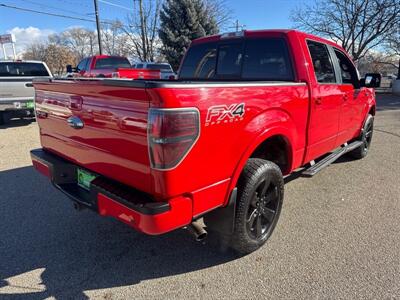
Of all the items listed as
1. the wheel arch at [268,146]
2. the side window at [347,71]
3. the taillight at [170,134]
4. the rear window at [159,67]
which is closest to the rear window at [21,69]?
the rear window at [159,67]

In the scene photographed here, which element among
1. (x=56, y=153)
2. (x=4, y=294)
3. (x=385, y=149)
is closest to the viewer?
(x=4, y=294)

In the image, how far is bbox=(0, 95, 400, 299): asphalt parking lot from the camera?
2.43 m

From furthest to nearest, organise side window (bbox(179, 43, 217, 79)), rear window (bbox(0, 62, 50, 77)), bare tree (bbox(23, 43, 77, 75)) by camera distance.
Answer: bare tree (bbox(23, 43, 77, 75)) < rear window (bbox(0, 62, 50, 77)) < side window (bbox(179, 43, 217, 79))

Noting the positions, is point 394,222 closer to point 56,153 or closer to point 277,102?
point 277,102

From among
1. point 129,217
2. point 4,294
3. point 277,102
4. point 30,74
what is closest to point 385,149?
point 277,102

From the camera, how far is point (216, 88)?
212 cm

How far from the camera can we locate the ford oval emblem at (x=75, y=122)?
251cm

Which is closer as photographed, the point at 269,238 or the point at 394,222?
the point at 269,238

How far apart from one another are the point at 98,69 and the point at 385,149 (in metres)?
11.3

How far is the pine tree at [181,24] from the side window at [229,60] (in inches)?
861

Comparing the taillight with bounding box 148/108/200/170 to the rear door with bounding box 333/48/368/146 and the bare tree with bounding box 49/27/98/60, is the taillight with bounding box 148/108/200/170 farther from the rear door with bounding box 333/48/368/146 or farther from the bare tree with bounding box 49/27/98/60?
the bare tree with bounding box 49/27/98/60

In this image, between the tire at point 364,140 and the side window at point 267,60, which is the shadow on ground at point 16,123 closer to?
the side window at point 267,60

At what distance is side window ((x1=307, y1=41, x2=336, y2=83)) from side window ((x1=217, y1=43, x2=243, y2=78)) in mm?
815

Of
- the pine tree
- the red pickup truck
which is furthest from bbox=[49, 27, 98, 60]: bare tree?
the red pickup truck
